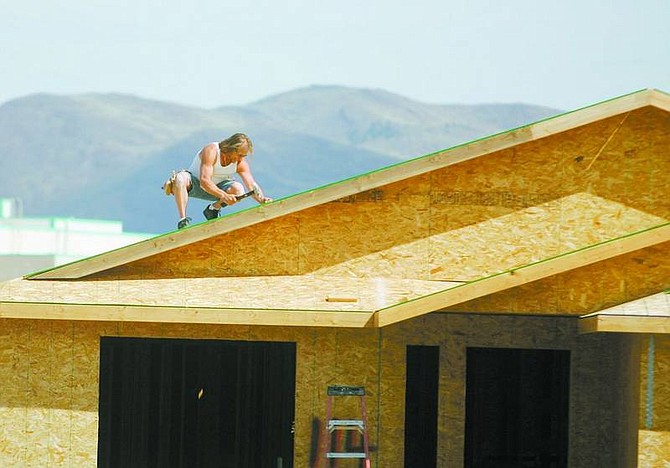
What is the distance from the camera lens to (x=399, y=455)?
16.5m

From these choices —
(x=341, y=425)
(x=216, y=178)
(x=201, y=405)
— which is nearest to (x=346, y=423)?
(x=341, y=425)

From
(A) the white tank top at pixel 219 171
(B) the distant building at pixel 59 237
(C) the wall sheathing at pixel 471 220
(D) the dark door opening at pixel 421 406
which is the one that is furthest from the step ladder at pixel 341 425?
(B) the distant building at pixel 59 237

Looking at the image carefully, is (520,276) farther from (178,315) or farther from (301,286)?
(178,315)

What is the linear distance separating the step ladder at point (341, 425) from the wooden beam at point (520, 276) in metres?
1.61

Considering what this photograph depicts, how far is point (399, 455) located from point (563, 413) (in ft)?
8.30

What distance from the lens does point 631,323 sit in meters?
14.4

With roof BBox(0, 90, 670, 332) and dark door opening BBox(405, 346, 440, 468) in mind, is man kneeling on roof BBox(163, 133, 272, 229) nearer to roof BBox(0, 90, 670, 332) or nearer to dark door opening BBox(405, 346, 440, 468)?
roof BBox(0, 90, 670, 332)

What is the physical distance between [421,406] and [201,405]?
3078 mm

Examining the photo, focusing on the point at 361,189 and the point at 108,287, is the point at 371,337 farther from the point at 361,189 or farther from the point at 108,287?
the point at 108,287

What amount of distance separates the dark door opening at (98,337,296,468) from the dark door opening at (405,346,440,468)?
172cm

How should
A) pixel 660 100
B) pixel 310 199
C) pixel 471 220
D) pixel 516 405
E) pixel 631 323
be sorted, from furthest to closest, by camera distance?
1. pixel 516 405
2. pixel 471 220
3. pixel 660 100
4. pixel 310 199
5. pixel 631 323

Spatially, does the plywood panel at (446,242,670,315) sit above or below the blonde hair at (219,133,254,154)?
below

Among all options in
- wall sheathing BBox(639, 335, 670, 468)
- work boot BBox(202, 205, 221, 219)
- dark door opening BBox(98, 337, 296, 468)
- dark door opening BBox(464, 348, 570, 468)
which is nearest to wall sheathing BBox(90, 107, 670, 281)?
dark door opening BBox(98, 337, 296, 468)

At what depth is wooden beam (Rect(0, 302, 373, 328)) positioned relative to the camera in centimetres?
1488
